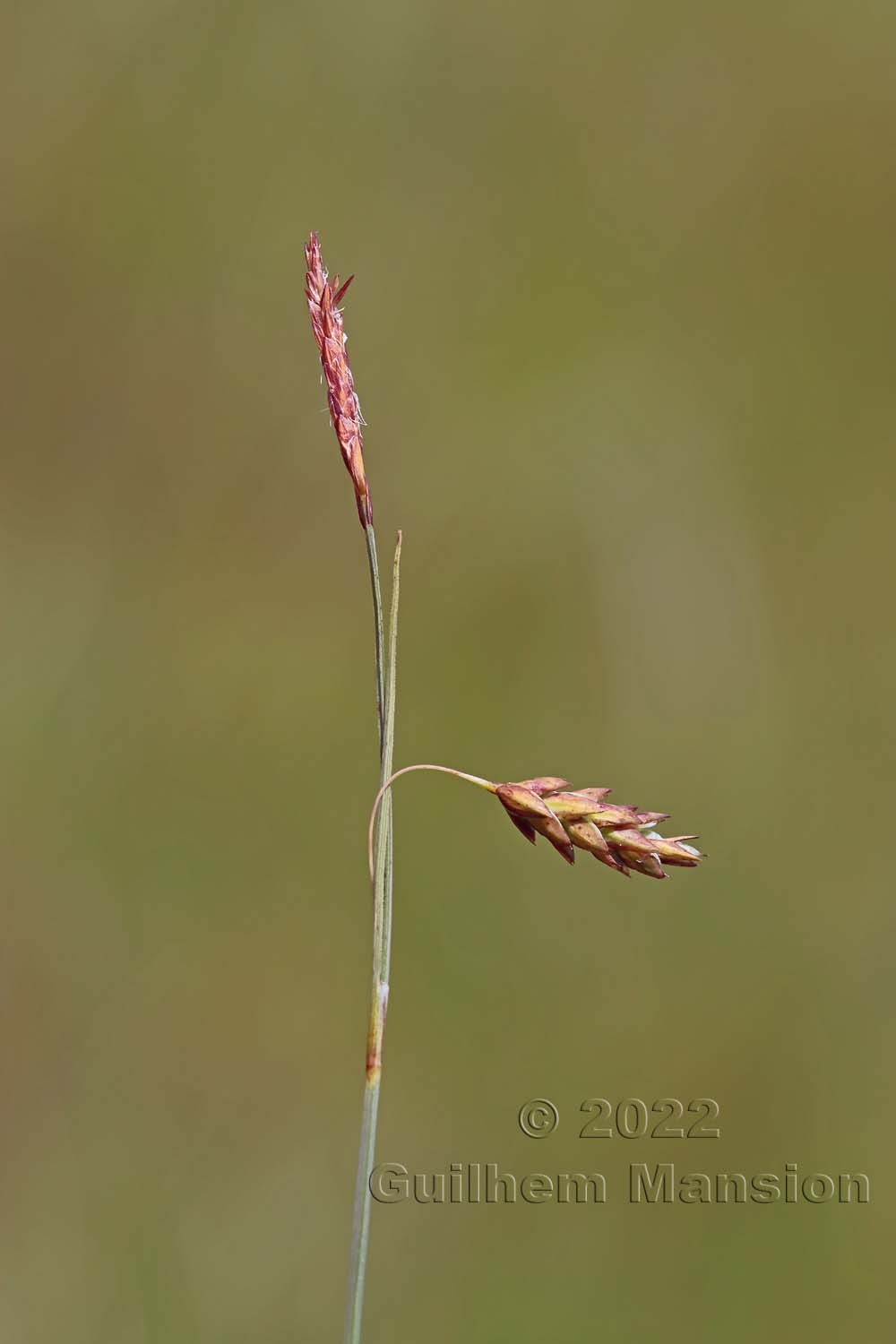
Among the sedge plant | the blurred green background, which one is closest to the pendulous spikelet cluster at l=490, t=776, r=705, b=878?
the sedge plant

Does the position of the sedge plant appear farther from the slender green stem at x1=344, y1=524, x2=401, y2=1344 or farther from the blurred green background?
the blurred green background

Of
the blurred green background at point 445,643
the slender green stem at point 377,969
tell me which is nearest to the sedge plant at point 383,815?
the slender green stem at point 377,969

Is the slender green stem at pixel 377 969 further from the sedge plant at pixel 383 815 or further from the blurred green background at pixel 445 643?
the blurred green background at pixel 445 643

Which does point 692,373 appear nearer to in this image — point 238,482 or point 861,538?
point 861,538

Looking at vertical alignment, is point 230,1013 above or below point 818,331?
below

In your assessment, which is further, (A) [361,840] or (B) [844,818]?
(B) [844,818]

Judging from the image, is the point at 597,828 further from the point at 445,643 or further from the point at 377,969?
the point at 445,643

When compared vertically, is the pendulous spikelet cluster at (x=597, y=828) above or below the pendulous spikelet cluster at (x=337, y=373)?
below

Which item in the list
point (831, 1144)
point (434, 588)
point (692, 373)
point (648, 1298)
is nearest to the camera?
point (648, 1298)

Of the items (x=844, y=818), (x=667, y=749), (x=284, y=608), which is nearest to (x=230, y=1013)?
(x=284, y=608)
